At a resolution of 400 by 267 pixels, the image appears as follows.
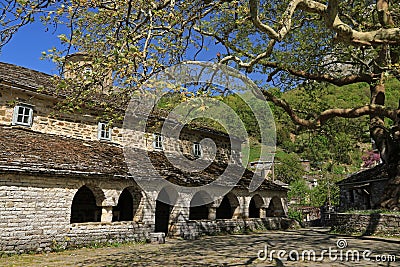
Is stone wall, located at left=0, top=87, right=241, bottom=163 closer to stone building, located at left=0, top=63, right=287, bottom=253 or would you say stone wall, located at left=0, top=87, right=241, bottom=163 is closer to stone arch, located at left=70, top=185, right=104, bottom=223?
stone building, located at left=0, top=63, right=287, bottom=253

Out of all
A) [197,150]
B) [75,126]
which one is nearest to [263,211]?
[197,150]

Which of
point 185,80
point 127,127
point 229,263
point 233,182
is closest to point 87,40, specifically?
point 185,80

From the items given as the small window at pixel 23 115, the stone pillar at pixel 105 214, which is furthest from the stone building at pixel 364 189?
the small window at pixel 23 115

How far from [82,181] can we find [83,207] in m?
3.58

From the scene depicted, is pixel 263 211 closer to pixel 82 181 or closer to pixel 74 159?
pixel 82 181

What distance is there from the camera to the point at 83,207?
1591 centimetres

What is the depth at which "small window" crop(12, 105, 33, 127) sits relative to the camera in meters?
14.6

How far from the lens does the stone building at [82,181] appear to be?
37.4ft

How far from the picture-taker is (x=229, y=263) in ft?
27.6

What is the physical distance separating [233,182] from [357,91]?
178 ft

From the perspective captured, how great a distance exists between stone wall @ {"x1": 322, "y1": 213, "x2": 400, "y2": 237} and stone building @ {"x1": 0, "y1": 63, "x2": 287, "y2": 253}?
486cm

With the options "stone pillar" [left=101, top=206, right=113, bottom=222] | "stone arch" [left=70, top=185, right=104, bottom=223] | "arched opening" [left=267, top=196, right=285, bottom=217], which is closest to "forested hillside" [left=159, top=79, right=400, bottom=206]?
"arched opening" [left=267, top=196, right=285, bottom=217]

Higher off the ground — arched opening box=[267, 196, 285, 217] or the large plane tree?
the large plane tree

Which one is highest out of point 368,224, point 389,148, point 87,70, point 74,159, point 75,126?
point 75,126
